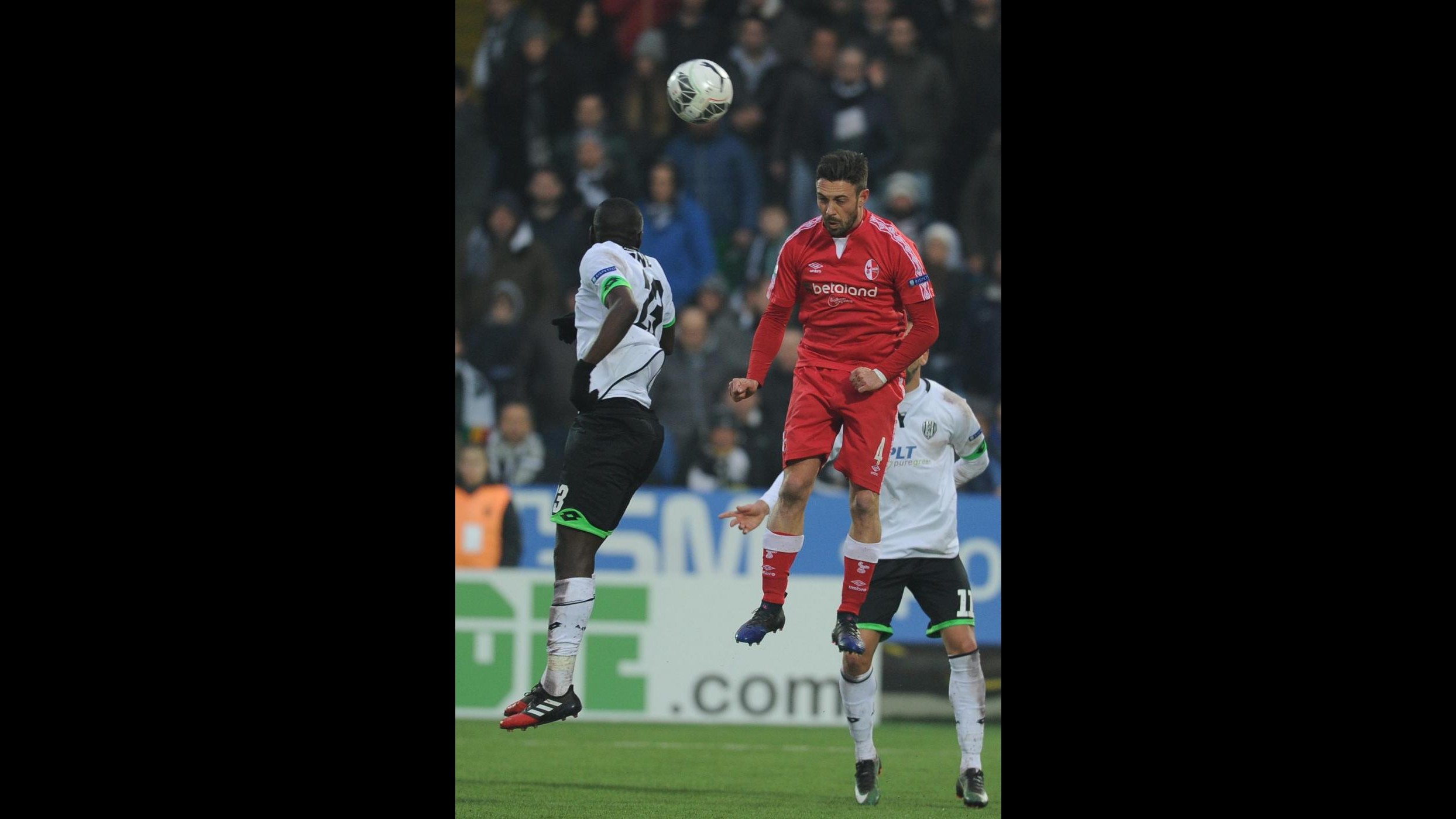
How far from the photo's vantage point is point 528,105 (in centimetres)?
1450

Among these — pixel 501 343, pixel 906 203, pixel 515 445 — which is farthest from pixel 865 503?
pixel 906 203

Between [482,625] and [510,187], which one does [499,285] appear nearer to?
[510,187]

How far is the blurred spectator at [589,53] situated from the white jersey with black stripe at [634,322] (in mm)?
7506

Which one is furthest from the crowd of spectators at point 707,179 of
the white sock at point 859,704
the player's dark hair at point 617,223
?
the player's dark hair at point 617,223

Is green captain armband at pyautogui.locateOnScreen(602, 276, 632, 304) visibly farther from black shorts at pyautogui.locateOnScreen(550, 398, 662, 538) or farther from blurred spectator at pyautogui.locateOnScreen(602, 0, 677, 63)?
blurred spectator at pyautogui.locateOnScreen(602, 0, 677, 63)

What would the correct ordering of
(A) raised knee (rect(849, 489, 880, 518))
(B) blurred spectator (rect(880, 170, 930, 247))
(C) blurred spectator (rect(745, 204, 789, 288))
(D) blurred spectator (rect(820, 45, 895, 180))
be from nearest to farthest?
(A) raised knee (rect(849, 489, 880, 518)), (C) blurred spectator (rect(745, 204, 789, 288)), (B) blurred spectator (rect(880, 170, 930, 247)), (D) blurred spectator (rect(820, 45, 895, 180))

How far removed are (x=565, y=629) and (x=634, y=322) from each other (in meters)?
1.63

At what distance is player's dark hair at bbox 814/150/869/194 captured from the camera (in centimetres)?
745

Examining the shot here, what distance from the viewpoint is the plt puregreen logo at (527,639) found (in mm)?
12961

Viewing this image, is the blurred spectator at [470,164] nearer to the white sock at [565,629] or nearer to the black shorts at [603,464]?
the black shorts at [603,464]

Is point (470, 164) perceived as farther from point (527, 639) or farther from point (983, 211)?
point (983, 211)

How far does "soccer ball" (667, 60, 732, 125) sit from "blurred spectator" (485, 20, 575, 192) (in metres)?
6.39

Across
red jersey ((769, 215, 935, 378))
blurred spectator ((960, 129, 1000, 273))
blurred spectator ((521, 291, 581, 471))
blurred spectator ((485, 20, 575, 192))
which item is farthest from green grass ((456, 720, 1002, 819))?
blurred spectator ((485, 20, 575, 192))

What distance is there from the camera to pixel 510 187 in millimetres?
13922
